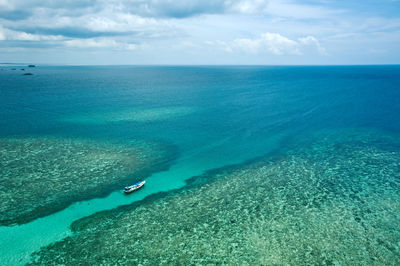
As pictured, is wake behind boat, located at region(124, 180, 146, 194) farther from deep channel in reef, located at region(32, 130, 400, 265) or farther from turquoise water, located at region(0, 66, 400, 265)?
deep channel in reef, located at region(32, 130, 400, 265)

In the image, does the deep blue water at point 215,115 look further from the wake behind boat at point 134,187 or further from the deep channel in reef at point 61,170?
the wake behind boat at point 134,187

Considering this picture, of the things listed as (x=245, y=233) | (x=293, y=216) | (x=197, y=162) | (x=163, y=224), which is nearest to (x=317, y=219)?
(x=293, y=216)

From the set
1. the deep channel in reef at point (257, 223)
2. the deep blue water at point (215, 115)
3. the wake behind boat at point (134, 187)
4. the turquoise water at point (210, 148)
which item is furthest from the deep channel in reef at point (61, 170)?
the deep blue water at point (215, 115)

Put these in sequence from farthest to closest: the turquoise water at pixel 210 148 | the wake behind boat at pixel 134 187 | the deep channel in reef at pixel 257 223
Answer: the wake behind boat at pixel 134 187, the turquoise water at pixel 210 148, the deep channel in reef at pixel 257 223

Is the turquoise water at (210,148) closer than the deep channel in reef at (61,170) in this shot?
Yes

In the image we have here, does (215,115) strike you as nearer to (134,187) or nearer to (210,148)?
(210,148)
